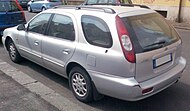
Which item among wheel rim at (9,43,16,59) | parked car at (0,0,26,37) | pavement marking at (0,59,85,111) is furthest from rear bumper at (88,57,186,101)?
parked car at (0,0,26,37)

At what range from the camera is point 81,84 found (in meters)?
3.61

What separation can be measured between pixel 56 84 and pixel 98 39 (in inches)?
59.7

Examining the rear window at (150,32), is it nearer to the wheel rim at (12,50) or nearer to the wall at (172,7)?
the wheel rim at (12,50)

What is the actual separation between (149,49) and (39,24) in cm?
238

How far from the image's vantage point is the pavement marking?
347 cm

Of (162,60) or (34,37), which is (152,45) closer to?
(162,60)

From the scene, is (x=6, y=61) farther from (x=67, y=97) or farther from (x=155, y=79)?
(x=155, y=79)

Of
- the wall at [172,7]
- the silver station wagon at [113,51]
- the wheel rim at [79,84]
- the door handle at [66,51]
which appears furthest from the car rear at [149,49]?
the wall at [172,7]

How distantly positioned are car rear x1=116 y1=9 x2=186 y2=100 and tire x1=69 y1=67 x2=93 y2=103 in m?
0.61

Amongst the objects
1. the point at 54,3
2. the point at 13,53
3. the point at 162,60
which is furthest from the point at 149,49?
the point at 54,3

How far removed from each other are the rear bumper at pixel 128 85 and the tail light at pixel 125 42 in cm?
29

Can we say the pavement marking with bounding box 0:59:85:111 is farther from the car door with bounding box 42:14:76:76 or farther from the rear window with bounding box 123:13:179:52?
the rear window with bounding box 123:13:179:52

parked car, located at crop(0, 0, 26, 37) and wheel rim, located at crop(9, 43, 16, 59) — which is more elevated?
parked car, located at crop(0, 0, 26, 37)

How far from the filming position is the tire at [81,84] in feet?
11.4
